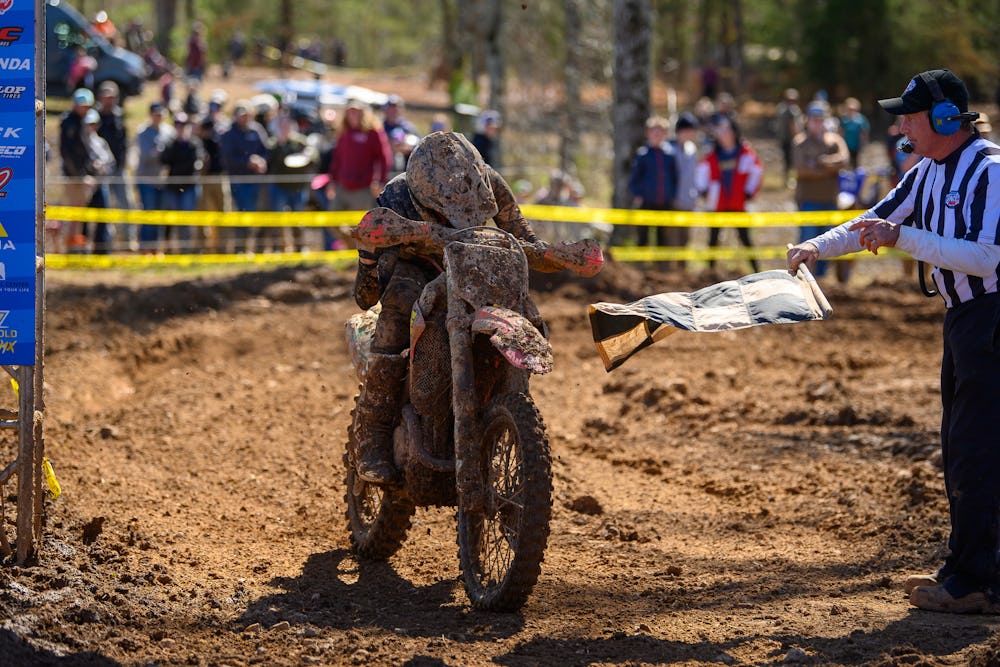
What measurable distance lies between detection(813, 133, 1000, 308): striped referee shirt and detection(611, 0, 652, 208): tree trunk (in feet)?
38.6

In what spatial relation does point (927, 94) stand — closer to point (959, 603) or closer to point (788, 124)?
point (959, 603)

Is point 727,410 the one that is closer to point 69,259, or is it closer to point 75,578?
point 75,578

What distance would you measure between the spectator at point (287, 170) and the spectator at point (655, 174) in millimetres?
4519

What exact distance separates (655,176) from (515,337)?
36.0ft

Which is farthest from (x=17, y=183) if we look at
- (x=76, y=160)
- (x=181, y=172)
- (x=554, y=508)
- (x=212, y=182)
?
(x=181, y=172)

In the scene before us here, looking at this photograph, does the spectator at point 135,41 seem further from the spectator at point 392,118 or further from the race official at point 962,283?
the race official at point 962,283

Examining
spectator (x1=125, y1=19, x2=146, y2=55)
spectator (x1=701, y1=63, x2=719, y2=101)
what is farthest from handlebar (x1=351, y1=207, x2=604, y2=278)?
spectator (x1=125, y1=19, x2=146, y2=55)

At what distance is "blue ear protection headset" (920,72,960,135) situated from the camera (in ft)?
18.6

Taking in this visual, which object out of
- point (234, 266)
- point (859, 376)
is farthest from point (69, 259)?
point (859, 376)

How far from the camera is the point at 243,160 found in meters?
17.5

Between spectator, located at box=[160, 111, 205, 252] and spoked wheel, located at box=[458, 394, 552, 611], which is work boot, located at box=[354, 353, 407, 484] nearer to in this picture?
spoked wheel, located at box=[458, 394, 552, 611]

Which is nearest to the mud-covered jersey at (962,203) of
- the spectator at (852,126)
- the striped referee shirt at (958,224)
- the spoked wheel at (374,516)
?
the striped referee shirt at (958,224)

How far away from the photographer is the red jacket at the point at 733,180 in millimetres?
16234

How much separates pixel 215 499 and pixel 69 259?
862cm
